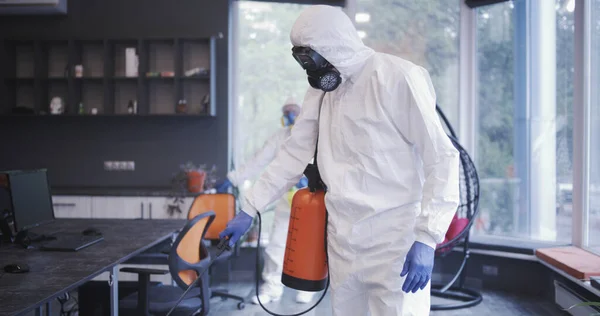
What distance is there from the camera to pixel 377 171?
182cm

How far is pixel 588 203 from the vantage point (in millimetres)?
4051

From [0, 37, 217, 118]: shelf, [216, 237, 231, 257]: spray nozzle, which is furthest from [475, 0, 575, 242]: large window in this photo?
[216, 237, 231, 257]: spray nozzle

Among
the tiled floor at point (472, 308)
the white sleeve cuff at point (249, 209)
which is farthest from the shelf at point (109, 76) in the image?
the white sleeve cuff at point (249, 209)

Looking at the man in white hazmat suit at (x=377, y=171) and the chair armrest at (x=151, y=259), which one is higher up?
the man in white hazmat suit at (x=377, y=171)

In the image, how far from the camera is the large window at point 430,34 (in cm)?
509

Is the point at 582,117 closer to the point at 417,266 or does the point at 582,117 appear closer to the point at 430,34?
the point at 430,34

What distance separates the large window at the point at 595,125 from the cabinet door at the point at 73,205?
394cm

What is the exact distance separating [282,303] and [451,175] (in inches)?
109

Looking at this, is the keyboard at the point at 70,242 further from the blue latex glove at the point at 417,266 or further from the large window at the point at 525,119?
the large window at the point at 525,119

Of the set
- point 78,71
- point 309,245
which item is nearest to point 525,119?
point 309,245

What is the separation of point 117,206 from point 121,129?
97 cm

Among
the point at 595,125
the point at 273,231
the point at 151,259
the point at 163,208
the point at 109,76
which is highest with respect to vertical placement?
the point at 109,76

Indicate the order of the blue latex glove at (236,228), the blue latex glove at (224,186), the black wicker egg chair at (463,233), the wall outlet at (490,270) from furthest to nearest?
the wall outlet at (490,270) → the blue latex glove at (224,186) → the black wicker egg chair at (463,233) → the blue latex glove at (236,228)

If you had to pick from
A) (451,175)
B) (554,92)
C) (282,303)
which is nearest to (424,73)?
(451,175)
